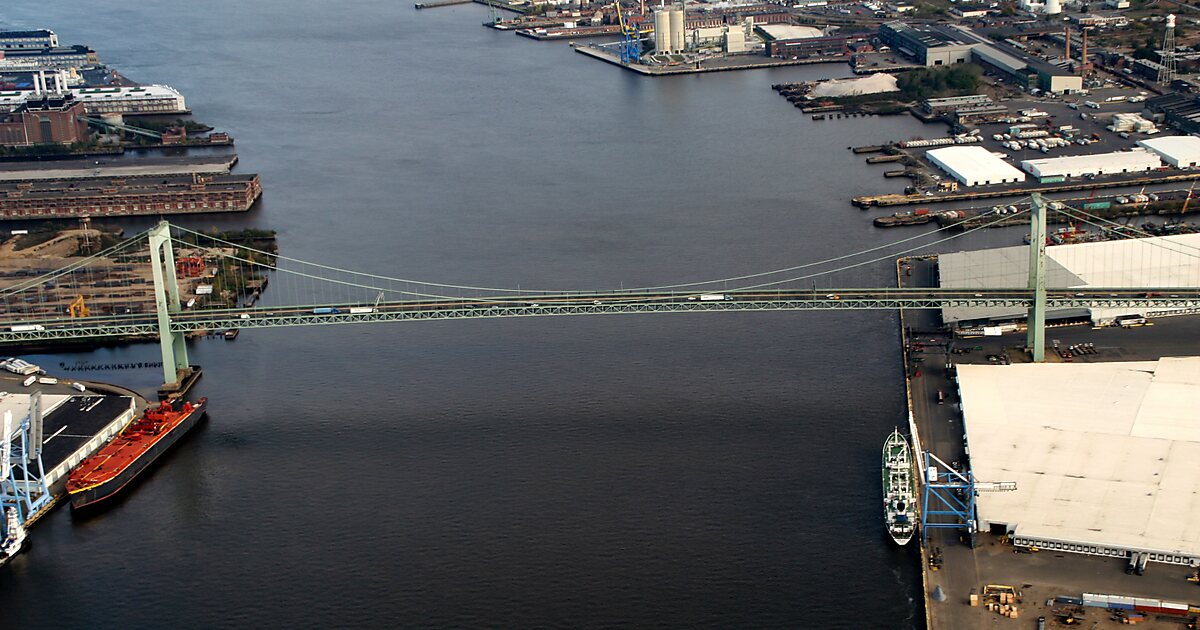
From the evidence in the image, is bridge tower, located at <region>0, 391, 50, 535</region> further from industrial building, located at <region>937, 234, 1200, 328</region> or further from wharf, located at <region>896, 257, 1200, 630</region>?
industrial building, located at <region>937, 234, 1200, 328</region>

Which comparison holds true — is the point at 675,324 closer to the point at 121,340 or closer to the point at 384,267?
the point at 384,267

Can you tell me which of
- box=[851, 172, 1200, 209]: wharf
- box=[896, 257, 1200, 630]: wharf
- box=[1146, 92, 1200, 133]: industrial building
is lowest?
box=[896, 257, 1200, 630]: wharf

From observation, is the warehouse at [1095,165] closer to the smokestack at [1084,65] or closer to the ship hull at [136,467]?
the smokestack at [1084,65]

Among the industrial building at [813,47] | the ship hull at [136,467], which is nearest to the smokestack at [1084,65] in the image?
the industrial building at [813,47]

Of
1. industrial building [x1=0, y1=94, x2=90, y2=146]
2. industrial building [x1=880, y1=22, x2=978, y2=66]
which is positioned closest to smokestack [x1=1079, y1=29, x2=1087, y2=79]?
industrial building [x1=880, y1=22, x2=978, y2=66]

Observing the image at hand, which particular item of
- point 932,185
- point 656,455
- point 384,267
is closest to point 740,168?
point 932,185

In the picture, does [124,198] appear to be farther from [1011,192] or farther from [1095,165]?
[1095,165]
